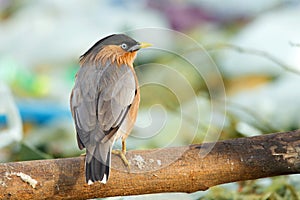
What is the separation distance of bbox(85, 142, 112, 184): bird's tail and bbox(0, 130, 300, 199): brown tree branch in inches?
2.7

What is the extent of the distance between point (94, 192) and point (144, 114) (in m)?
0.07

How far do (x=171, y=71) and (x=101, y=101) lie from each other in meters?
0.14

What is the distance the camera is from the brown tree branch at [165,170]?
2.00 feet

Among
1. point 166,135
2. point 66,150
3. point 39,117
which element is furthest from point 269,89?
point 166,135

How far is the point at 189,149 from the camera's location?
2.10 feet

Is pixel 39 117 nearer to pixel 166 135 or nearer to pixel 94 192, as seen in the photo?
pixel 166 135

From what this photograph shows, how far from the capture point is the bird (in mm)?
535

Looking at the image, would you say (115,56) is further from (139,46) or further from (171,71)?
(171,71)

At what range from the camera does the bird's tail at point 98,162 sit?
52 cm

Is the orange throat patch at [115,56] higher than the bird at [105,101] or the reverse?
higher

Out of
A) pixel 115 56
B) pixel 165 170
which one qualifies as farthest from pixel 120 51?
pixel 165 170

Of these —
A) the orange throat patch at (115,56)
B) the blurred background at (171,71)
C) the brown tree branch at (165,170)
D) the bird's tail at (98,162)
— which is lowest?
the bird's tail at (98,162)

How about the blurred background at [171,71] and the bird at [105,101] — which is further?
the blurred background at [171,71]

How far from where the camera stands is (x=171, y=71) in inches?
26.3
